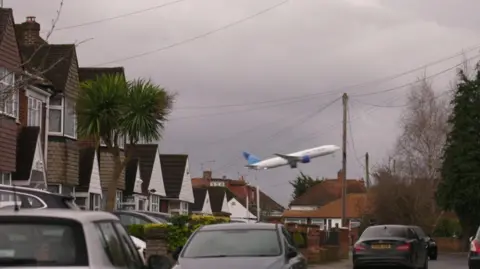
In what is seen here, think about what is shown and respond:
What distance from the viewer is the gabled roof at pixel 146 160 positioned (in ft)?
153

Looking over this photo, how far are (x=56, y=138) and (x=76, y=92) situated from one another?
197cm

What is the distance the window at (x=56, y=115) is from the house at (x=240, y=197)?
58170mm

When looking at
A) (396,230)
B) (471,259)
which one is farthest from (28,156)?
(471,259)

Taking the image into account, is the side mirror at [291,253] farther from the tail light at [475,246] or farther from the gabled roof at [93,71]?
the gabled roof at [93,71]

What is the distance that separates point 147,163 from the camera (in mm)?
47781

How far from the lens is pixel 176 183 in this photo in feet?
177

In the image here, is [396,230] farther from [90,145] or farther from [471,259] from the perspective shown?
[90,145]

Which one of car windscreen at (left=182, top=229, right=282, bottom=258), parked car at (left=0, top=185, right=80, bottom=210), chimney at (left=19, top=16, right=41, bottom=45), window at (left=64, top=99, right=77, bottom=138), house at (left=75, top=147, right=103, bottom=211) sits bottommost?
car windscreen at (left=182, top=229, right=282, bottom=258)

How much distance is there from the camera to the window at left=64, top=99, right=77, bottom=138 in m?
34.4

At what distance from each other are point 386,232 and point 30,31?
1915 centimetres

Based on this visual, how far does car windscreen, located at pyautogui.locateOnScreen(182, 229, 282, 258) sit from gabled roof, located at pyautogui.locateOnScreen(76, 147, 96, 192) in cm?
2337

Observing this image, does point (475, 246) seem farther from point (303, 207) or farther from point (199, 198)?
point (303, 207)

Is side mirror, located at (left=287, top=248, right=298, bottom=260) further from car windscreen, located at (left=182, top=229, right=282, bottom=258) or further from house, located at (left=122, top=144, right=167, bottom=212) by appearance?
house, located at (left=122, top=144, right=167, bottom=212)

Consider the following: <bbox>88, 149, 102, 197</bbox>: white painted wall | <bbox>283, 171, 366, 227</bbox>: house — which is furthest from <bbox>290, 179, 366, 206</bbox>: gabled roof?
<bbox>88, 149, 102, 197</bbox>: white painted wall
